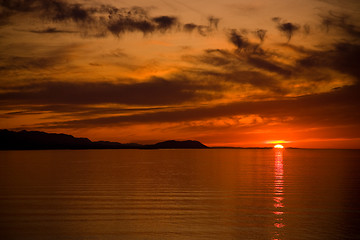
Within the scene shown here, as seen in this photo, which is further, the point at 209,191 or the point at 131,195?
the point at 209,191

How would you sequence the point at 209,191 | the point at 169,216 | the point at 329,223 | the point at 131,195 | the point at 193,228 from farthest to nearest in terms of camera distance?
the point at 209,191 < the point at 131,195 < the point at 169,216 < the point at 329,223 < the point at 193,228

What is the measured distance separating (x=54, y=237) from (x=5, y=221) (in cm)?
599

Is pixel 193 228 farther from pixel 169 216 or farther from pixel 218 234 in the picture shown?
pixel 169 216

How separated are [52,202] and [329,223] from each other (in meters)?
23.6

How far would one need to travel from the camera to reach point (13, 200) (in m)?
32.8

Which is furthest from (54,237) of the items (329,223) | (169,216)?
(329,223)

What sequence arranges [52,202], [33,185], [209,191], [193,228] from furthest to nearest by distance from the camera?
[33,185] → [209,191] → [52,202] → [193,228]

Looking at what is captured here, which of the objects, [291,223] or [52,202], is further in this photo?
[52,202]

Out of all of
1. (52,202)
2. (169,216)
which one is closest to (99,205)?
(52,202)

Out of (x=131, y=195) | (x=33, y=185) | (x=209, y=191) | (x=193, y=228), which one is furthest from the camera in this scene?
(x=33, y=185)

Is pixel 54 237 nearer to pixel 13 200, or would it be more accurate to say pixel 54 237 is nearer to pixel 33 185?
pixel 13 200

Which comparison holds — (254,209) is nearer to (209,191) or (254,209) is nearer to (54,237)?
(209,191)

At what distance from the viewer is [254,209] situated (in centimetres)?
2841

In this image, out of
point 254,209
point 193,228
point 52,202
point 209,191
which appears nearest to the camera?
point 193,228
